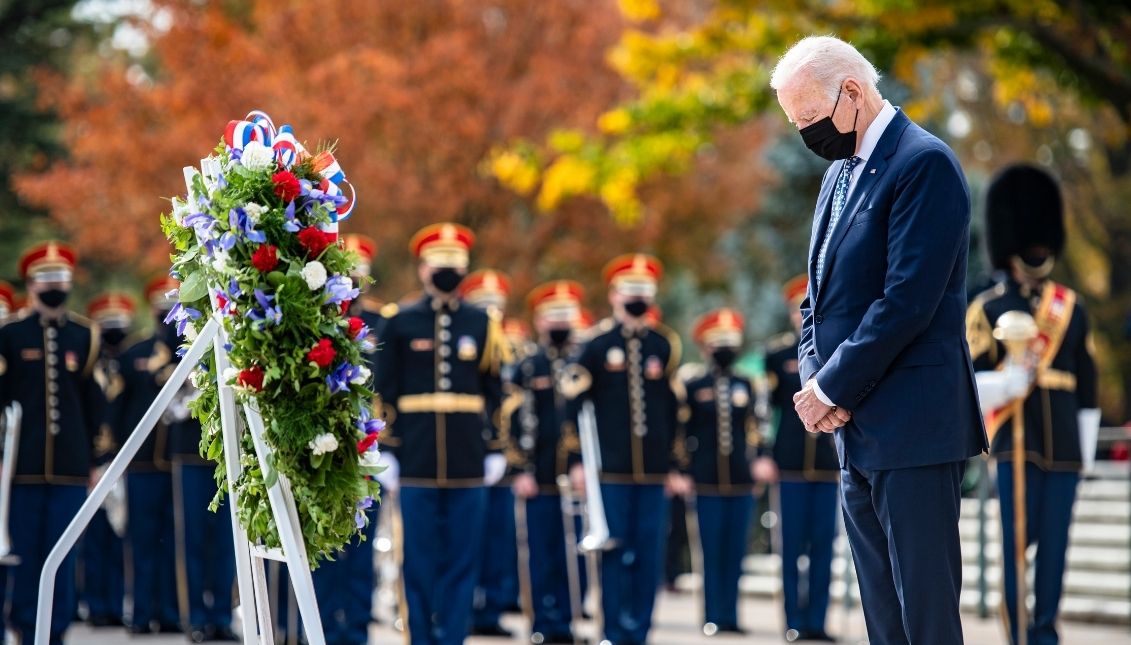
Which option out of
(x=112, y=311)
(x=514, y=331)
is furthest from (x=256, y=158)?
(x=514, y=331)

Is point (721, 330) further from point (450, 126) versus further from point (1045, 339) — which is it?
point (450, 126)

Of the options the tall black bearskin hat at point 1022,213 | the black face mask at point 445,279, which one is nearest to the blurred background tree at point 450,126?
the tall black bearskin hat at point 1022,213

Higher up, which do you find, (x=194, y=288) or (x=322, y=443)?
(x=194, y=288)

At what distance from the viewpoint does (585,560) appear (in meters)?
14.8

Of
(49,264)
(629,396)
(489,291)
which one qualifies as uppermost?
(489,291)

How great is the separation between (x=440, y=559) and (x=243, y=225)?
4448 mm

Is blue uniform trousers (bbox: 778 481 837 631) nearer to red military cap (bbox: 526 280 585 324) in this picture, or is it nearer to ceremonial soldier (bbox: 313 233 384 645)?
red military cap (bbox: 526 280 585 324)

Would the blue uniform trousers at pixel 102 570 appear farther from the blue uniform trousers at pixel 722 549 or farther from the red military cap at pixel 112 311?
the blue uniform trousers at pixel 722 549

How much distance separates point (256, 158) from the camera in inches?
229

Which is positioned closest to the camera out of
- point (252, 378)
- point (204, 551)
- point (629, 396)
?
point (252, 378)

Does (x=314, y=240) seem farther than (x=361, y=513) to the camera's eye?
No

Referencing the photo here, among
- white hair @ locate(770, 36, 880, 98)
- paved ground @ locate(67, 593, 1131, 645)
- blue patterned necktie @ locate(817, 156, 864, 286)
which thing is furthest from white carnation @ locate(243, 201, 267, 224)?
paved ground @ locate(67, 593, 1131, 645)

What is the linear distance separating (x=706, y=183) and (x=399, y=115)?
634 centimetres

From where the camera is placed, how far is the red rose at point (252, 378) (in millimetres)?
5613
